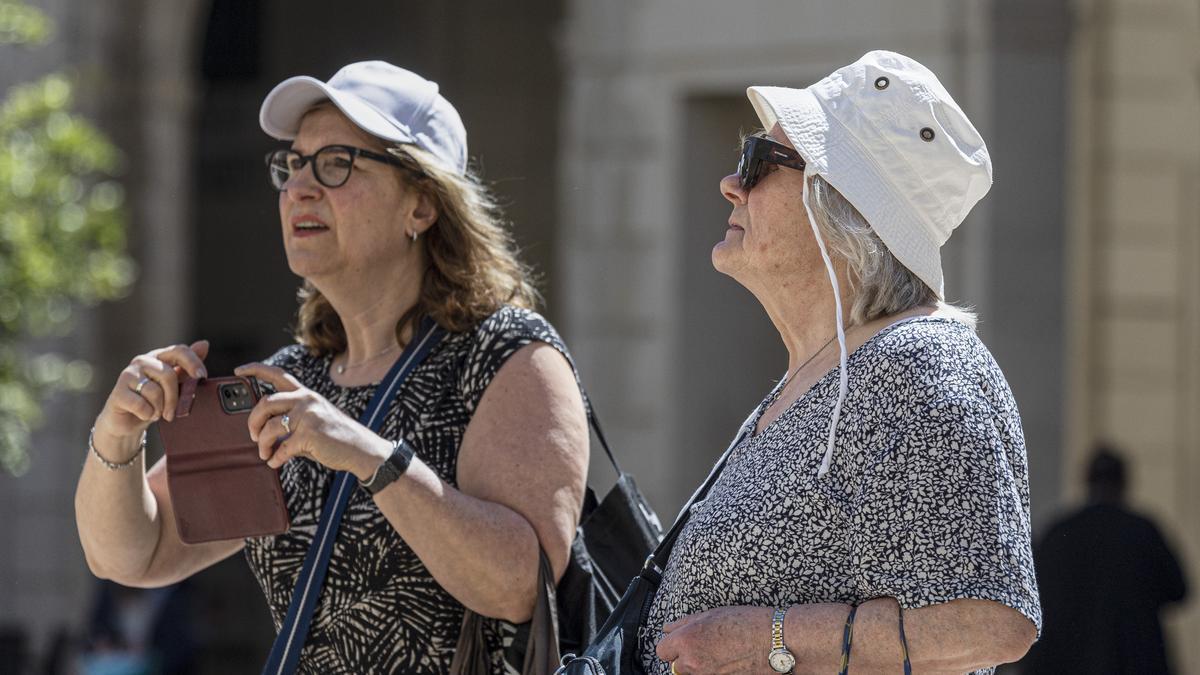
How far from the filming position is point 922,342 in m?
2.37

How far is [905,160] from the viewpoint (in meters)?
2.50

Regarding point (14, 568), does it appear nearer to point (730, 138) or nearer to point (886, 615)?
point (730, 138)

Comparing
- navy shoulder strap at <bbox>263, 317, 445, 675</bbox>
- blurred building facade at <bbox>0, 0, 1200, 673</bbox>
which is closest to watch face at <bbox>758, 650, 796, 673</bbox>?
navy shoulder strap at <bbox>263, 317, 445, 675</bbox>

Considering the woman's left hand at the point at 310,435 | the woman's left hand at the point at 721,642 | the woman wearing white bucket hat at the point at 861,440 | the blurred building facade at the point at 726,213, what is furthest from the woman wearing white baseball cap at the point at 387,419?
the blurred building facade at the point at 726,213

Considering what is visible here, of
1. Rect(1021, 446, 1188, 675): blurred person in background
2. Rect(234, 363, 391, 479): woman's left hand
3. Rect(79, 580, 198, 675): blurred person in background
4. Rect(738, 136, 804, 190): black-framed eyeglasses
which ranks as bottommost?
Rect(79, 580, 198, 675): blurred person in background

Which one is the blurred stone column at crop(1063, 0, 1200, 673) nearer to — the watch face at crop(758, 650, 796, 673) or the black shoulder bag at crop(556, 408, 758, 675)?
the black shoulder bag at crop(556, 408, 758, 675)

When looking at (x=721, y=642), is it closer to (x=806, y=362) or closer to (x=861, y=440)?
(x=861, y=440)

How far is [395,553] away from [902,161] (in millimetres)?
1107

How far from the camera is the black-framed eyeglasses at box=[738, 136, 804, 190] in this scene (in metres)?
2.59

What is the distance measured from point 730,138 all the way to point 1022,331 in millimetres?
2044

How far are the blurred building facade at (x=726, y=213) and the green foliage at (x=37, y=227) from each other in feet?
8.03

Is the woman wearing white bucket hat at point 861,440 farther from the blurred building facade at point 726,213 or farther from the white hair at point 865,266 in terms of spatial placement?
the blurred building facade at point 726,213

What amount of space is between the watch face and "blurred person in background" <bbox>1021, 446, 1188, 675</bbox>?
16.2 ft

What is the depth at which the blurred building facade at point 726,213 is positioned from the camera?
8641 mm
